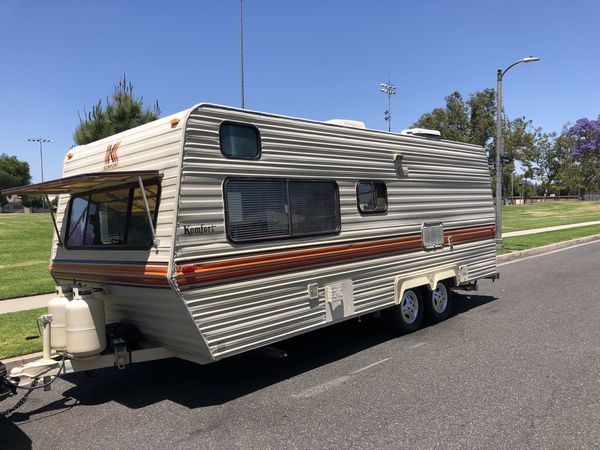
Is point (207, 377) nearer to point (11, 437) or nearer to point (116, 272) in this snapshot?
point (116, 272)

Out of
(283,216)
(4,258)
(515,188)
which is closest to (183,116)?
(283,216)

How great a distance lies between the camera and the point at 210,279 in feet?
15.0

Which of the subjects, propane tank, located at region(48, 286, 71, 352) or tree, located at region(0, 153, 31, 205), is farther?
tree, located at region(0, 153, 31, 205)

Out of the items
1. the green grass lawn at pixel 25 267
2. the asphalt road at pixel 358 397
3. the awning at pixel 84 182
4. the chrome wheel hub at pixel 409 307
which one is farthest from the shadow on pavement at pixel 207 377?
the awning at pixel 84 182

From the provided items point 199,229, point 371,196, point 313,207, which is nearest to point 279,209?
point 313,207

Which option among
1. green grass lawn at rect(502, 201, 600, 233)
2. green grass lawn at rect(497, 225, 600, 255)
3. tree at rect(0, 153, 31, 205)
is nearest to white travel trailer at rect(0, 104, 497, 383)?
green grass lawn at rect(497, 225, 600, 255)

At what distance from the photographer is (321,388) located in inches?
201

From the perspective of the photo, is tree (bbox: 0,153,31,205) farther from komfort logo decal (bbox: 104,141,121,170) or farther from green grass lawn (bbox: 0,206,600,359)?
komfort logo decal (bbox: 104,141,121,170)

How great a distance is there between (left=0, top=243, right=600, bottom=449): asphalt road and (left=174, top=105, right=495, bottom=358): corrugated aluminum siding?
63cm

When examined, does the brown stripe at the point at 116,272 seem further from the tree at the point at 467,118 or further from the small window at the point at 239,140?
the tree at the point at 467,118

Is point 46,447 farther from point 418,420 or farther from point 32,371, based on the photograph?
point 418,420

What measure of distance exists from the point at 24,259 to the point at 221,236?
13.6 m

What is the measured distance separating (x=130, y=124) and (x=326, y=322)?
13.1 meters

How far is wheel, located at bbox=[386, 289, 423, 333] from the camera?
6910mm
